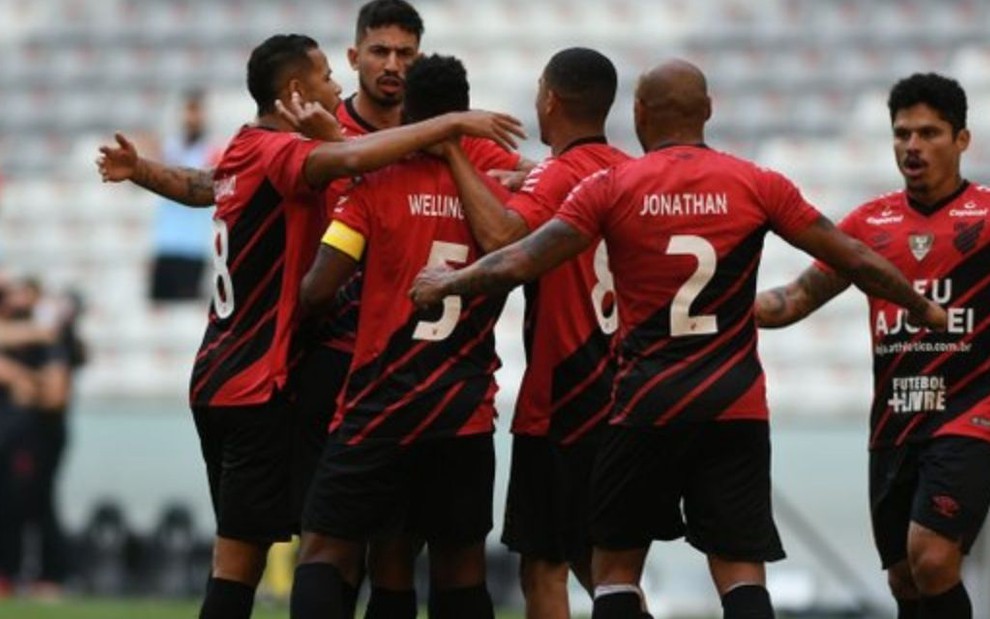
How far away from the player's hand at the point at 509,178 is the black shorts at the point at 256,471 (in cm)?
109

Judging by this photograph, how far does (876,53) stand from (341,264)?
1233 cm

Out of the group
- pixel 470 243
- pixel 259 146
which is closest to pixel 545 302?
pixel 470 243

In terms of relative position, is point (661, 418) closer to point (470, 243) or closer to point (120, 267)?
point (470, 243)

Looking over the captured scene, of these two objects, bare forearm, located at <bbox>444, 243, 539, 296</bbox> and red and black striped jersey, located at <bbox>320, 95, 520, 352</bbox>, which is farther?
red and black striped jersey, located at <bbox>320, 95, 520, 352</bbox>

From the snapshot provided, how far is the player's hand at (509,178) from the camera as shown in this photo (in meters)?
8.70

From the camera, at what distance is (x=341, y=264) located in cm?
827

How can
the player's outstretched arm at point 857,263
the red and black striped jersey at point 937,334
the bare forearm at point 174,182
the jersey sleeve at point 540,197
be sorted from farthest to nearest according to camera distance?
the bare forearm at point 174,182
the red and black striped jersey at point 937,334
the jersey sleeve at point 540,197
the player's outstretched arm at point 857,263

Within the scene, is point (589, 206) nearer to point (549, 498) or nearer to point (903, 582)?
point (549, 498)

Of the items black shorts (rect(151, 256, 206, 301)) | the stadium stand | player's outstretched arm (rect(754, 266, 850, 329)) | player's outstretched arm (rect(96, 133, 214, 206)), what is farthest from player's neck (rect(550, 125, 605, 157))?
black shorts (rect(151, 256, 206, 301))

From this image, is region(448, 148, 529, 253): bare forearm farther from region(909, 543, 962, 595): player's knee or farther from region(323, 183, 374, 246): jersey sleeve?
region(909, 543, 962, 595): player's knee

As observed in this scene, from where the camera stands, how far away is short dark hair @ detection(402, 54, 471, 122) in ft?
27.6

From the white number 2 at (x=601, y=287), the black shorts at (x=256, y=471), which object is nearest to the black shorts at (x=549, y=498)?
the white number 2 at (x=601, y=287)

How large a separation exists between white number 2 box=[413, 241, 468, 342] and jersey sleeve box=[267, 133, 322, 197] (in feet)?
1.73

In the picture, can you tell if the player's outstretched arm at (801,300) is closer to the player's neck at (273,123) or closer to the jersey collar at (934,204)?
the jersey collar at (934,204)
